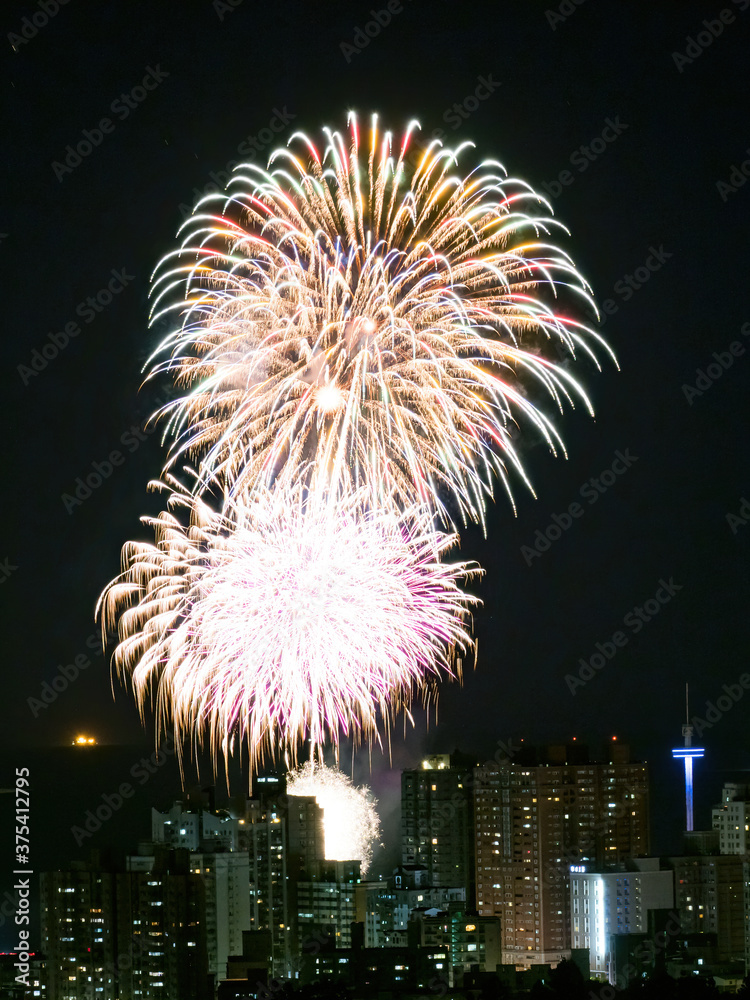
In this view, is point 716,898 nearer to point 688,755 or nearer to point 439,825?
point 439,825

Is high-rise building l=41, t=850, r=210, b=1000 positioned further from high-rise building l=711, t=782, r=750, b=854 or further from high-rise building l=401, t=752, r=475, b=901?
high-rise building l=711, t=782, r=750, b=854

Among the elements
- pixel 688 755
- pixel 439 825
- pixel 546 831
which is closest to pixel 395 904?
pixel 546 831

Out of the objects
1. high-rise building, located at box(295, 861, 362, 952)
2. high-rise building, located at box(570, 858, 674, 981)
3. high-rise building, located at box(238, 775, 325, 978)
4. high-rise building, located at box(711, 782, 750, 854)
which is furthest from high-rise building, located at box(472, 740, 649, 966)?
high-rise building, located at box(238, 775, 325, 978)

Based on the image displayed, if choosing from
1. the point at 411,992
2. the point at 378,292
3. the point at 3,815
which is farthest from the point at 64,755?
the point at 378,292

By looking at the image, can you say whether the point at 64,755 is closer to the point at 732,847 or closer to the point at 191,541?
the point at 191,541

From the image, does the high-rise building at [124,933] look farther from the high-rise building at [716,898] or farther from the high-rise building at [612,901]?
the high-rise building at [716,898]

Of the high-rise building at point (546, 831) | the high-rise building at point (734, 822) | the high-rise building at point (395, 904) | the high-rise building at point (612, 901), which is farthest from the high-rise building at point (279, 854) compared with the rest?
the high-rise building at point (734, 822)
